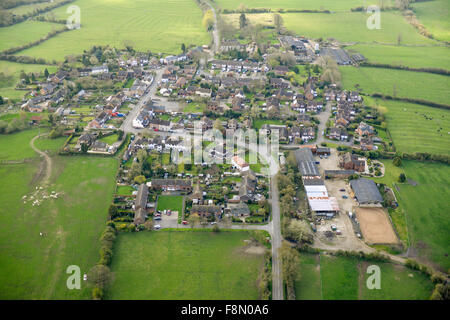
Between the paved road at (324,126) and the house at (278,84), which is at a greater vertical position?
the house at (278,84)

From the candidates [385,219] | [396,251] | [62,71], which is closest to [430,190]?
[385,219]

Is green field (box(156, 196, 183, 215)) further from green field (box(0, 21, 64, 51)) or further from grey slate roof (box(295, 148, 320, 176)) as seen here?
green field (box(0, 21, 64, 51))

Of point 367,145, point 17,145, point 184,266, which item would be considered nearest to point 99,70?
point 17,145

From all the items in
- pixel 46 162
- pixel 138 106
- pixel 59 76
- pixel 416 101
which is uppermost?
pixel 59 76

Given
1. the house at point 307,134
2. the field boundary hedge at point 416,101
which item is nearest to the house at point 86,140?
the house at point 307,134

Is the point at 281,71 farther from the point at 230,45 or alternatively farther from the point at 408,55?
the point at 408,55

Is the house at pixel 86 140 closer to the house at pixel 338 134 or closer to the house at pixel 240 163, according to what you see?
the house at pixel 240 163
